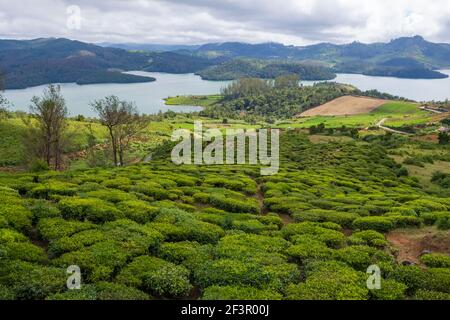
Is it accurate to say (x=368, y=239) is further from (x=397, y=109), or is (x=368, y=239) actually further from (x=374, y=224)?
(x=397, y=109)

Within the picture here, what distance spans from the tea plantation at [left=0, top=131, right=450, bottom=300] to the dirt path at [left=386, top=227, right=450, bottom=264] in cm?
61

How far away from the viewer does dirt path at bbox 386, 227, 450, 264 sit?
18.8 metres

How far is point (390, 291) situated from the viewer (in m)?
13.8

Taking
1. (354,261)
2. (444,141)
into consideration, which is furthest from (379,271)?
(444,141)

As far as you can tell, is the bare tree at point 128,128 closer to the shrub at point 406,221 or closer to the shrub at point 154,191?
the shrub at point 154,191

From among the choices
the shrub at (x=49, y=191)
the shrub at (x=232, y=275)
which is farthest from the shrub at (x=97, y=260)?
the shrub at (x=49, y=191)

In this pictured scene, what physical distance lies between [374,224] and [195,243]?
10904 millimetres

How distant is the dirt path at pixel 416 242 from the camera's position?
18.8 meters

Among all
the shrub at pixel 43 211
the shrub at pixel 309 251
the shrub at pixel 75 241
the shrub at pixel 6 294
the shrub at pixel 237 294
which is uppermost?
the shrub at pixel 43 211

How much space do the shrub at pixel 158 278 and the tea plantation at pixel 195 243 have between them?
0.04 meters

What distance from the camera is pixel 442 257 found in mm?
17172

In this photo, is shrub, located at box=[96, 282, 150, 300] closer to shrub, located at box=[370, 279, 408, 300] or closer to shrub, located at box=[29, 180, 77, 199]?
shrub, located at box=[370, 279, 408, 300]
